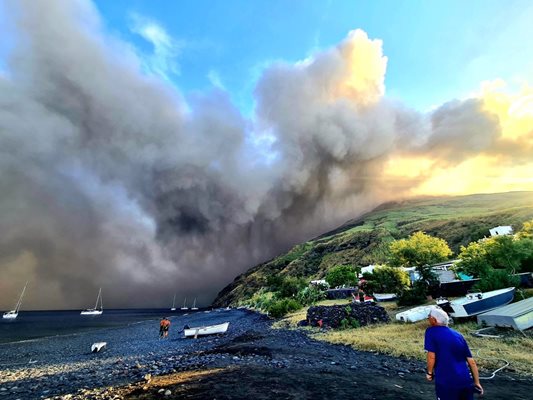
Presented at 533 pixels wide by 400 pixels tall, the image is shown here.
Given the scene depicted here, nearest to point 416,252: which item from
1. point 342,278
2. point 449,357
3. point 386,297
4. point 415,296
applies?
point 386,297

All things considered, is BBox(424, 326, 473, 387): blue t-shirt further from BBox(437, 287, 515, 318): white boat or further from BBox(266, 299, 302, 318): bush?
BBox(266, 299, 302, 318): bush

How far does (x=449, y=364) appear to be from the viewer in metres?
6.54

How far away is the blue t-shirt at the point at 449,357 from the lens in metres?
6.40

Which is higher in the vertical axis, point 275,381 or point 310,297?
point 310,297

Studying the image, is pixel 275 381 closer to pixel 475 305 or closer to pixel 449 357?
pixel 449 357

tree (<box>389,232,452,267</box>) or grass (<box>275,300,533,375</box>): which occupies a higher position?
tree (<box>389,232,452,267</box>)

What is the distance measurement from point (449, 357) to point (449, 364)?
14 centimetres

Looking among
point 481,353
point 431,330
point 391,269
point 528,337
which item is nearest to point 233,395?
point 431,330

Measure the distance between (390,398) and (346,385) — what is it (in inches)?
83.1

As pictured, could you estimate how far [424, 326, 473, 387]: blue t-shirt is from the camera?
640 centimetres

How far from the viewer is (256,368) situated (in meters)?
15.1

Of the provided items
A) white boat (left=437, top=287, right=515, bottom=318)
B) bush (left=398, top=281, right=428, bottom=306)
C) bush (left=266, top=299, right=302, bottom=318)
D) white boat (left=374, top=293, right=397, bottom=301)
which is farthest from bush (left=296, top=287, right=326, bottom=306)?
white boat (left=437, top=287, right=515, bottom=318)

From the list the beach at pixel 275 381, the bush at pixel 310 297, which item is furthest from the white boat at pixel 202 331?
the bush at pixel 310 297

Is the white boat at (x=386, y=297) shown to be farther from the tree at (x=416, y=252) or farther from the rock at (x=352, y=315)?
the rock at (x=352, y=315)
